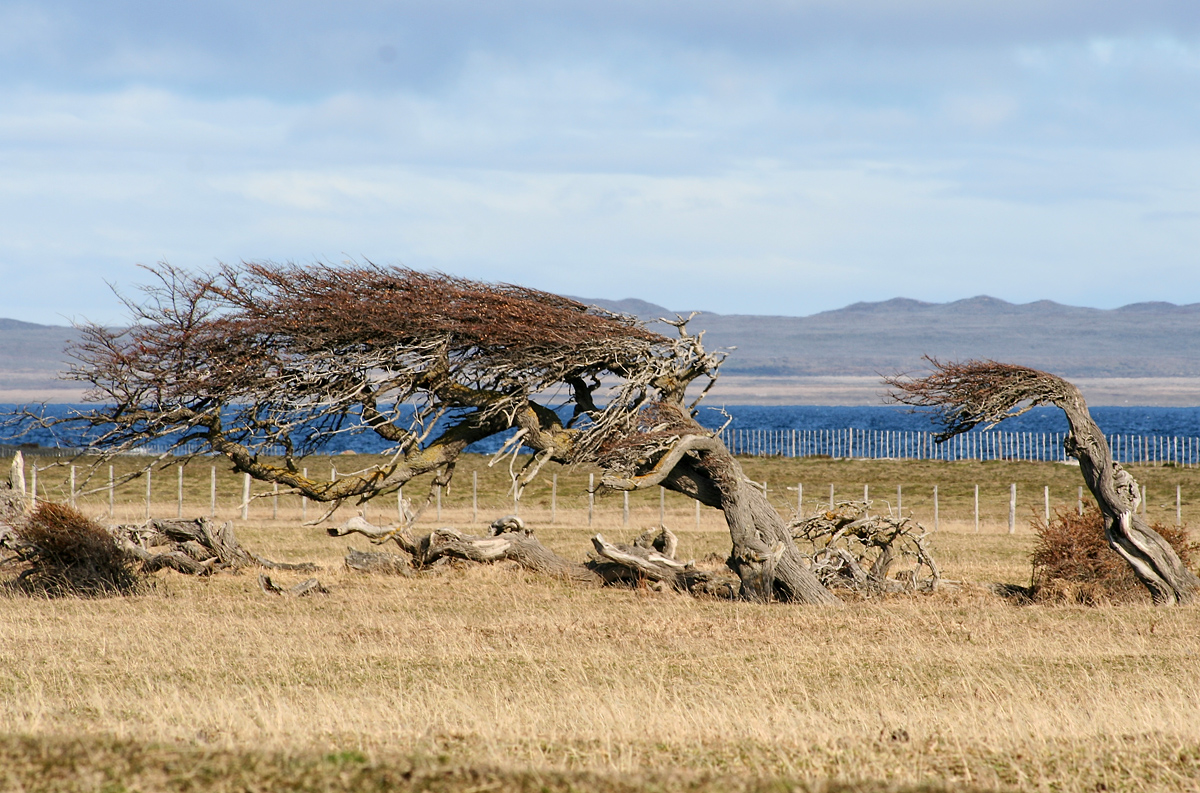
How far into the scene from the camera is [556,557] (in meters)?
19.6

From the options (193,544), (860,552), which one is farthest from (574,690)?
(193,544)

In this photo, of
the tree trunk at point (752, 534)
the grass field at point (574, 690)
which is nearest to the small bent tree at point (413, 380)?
the tree trunk at point (752, 534)

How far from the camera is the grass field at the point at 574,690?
6.38m

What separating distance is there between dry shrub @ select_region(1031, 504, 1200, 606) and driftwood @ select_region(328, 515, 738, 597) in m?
4.77

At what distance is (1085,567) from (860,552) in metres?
3.38

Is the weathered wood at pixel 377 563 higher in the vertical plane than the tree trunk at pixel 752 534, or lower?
lower

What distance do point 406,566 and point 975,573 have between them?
408 inches

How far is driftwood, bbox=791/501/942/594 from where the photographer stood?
58.2 feet

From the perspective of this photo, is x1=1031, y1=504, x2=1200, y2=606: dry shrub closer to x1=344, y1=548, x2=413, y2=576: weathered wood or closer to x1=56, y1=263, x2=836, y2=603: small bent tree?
x1=56, y1=263, x2=836, y2=603: small bent tree

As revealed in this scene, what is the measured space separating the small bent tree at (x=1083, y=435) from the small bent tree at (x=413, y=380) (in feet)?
10.2

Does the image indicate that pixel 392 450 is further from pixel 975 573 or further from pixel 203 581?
pixel 975 573

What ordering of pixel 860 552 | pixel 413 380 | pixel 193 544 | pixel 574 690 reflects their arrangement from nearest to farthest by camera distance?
pixel 574 690 → pixel 413 380 → pixel 860 552 → pixel 193 544

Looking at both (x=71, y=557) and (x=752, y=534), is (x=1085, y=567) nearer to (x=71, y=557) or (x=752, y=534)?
(x=752, y=534)

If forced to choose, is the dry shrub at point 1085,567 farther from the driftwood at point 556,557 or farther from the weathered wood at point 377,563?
the weathered wood at point 377,563
